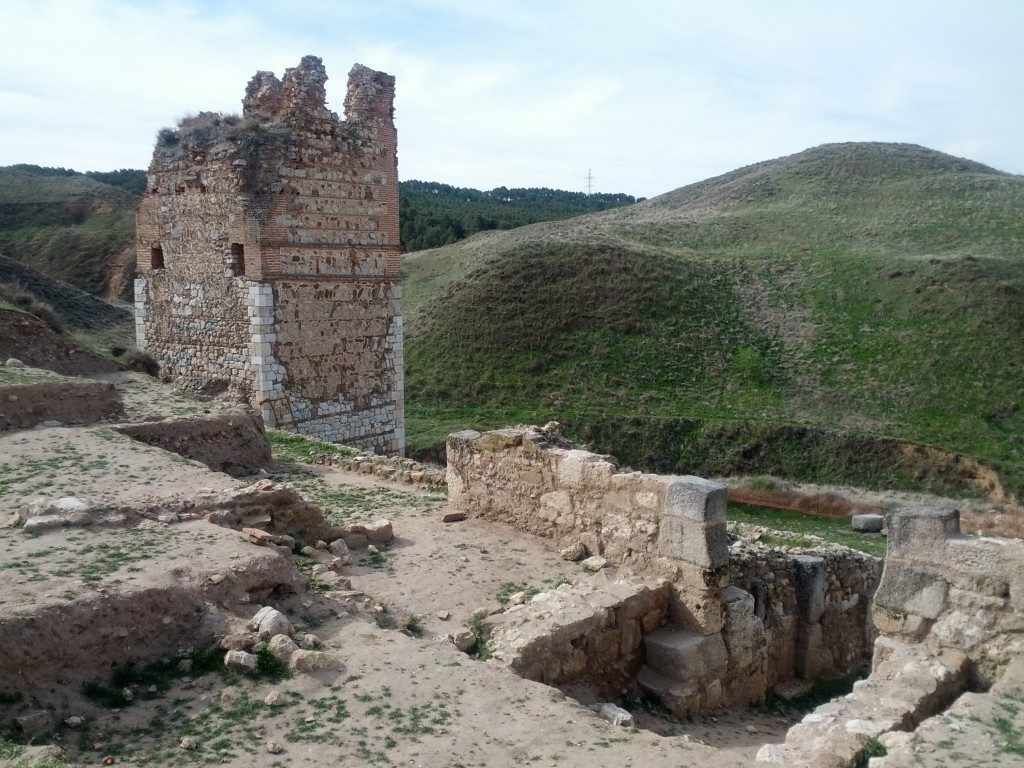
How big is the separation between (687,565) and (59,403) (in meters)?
8.62

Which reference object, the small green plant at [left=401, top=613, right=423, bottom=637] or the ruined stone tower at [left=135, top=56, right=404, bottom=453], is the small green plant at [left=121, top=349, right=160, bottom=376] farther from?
the small green plant at [left=401, top=613, right=423, bottom=637]

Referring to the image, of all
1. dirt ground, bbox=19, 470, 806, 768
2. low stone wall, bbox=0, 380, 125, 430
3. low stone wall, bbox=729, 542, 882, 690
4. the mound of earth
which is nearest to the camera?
dirt ground, bbox=19, 470, 806, 768

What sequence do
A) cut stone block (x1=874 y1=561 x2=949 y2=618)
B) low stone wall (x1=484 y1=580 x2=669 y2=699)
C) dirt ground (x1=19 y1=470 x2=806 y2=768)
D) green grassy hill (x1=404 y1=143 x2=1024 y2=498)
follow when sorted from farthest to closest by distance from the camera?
1. green grassy hill (x1=404 y1=143 x2=1024 y2=498)
2. low stone wall (x1=484 y1=580 x2=669 y2=699)
3. cut stone block (x1=874 y1=561 x2=949 y2=618)
4. dirt ground (x1=19 y1=470 x2=806 y2=768)

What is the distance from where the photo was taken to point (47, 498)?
7.40 meters

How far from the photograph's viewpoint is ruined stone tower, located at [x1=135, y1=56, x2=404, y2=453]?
1437 centimetres

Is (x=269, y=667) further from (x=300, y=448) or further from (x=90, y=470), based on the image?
(x=300, y=448)

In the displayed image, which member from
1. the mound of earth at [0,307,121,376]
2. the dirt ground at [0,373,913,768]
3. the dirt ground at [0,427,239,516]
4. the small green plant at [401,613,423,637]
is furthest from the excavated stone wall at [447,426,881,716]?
the mound of earth at [0,307,121,376]

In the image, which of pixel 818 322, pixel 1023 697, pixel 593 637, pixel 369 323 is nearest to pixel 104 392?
pixel 369 323

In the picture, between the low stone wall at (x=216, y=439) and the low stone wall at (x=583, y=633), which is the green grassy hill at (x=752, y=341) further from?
the low stone wall at (x=583, y=633)

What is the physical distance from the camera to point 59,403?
11.0 m

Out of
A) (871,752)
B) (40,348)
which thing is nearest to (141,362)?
(40,348)

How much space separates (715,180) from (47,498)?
70.8 m

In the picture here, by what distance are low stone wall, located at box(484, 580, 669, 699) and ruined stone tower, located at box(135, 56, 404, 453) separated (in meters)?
9.05

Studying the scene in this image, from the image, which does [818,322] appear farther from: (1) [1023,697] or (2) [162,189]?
(1) [1023,697]
